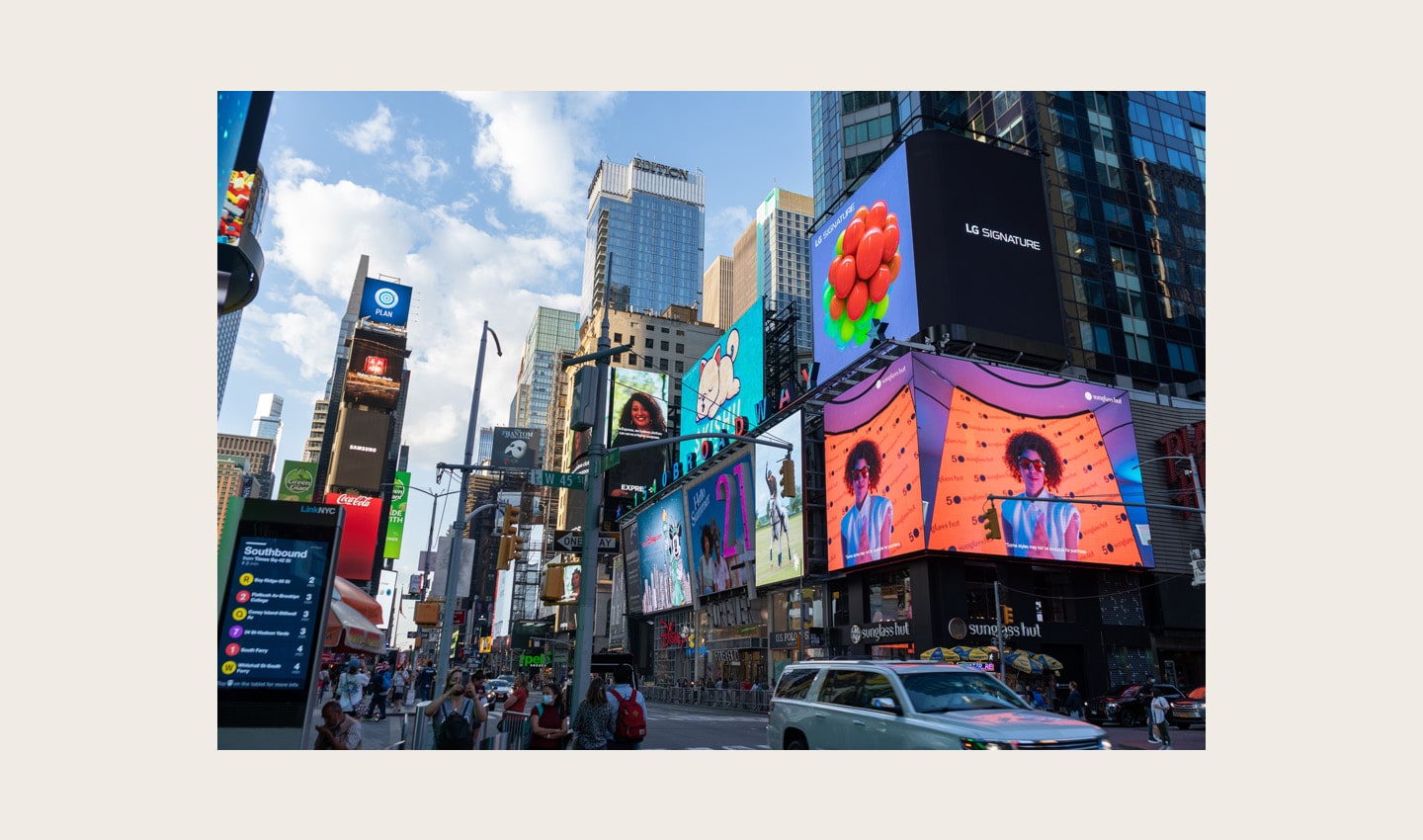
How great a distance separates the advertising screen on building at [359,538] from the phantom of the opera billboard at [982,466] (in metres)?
39.6

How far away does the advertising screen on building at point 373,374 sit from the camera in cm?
8331

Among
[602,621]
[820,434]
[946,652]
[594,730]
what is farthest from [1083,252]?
[602,621]

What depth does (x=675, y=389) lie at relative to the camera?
103m

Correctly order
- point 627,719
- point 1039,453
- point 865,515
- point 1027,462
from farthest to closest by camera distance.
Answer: point 865,515 < point 1039,453 < point 1027,462 < point 627,719

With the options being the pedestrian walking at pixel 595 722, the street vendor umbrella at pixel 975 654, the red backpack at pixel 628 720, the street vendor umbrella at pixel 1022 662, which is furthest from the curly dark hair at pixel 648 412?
the pedestrian walking at pixel 595 722

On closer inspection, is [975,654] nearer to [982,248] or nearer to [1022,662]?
[1022,662]

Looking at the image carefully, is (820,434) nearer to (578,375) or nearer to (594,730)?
(578,375)

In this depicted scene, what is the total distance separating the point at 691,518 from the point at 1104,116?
140ft

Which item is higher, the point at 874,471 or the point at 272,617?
the point at 874,471

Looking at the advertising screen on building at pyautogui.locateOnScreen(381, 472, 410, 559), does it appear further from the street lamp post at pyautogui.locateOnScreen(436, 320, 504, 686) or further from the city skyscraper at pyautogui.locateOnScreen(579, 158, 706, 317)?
the city skyscraper at pyautogui.locateOnScreen(579, 158, 706, 317)

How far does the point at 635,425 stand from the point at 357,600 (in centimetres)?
6507

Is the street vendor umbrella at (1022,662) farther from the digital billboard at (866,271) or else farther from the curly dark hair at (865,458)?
the digital billboard at (866,271)

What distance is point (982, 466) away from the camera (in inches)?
1580

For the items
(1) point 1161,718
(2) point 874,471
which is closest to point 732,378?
(2) point 874,471
